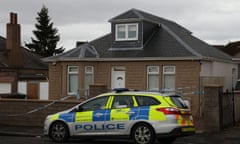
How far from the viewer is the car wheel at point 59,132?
1355 centimetres

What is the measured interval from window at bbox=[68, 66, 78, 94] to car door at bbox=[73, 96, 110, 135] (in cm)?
1323

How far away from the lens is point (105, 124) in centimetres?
1302

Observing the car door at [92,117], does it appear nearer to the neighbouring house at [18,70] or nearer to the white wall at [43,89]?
the neighbouring house at [18,70]

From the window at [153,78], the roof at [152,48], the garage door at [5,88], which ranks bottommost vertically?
the garage door at [5,88]

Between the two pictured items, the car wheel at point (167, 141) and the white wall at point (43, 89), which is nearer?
the car wheel at point (167, 141)

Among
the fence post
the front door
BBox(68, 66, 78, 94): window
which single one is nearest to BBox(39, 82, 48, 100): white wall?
BBox(68, 66, 78, 94): window

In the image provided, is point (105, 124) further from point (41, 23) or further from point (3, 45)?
point (41, 23)

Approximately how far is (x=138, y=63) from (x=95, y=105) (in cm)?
1217

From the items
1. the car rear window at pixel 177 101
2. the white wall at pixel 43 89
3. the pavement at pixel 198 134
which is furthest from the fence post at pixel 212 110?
the white wall at pixel 43 89

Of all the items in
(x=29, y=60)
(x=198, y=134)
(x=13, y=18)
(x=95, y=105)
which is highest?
(x=13, y=18)

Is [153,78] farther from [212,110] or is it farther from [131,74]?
[212,110]

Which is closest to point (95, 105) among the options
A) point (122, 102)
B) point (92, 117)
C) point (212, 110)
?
point (92, 117)

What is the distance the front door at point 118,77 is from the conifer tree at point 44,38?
132 ft

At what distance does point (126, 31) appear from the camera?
26719 millimetres
